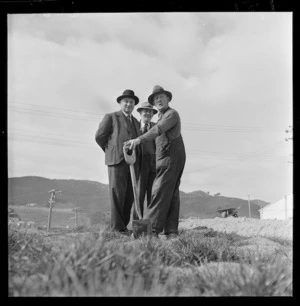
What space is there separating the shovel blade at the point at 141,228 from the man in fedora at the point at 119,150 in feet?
0.55

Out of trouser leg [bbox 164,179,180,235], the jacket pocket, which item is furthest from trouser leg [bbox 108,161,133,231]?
trouser leg [bbox 164,179,180,235]

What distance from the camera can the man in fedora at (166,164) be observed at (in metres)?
6.34

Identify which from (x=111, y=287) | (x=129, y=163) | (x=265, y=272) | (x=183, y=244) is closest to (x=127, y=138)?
(x=129, y=163)

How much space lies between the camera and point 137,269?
5164 mm

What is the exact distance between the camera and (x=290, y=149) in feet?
19.9

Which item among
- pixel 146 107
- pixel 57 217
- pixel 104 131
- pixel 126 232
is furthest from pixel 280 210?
pixel 57 217

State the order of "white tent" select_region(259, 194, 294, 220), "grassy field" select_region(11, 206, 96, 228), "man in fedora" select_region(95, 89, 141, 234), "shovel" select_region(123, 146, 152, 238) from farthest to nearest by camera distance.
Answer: "man in fedora" select_region(95, 89, 141, 234), "shovel" select_region(123, 146, 152, 238), "grassy field" select_region(11, 206, 96, 228), "white tent" select_region(259, 194, 294, 220)

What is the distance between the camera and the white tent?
19.4 ft

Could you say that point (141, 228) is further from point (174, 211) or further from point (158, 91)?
point (158, 91)

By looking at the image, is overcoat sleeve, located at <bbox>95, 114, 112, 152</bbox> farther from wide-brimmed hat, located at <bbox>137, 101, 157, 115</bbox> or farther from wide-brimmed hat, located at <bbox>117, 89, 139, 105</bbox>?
wide-brimmed hat, located at <bbox>137, 101, 157, 115</bbox>

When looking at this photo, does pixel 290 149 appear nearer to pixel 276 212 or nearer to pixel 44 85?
pixel 276 212

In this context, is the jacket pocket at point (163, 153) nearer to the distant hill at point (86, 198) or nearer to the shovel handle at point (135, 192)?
the shovel handle at point (135, 192)

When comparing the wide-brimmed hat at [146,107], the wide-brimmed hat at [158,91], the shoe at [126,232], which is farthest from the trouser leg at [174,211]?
the wide-brimmed hat at [158,91]

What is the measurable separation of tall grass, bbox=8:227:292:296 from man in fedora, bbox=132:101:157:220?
0.90 metres
